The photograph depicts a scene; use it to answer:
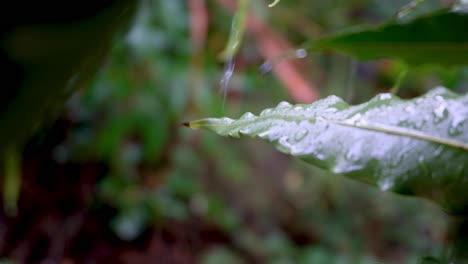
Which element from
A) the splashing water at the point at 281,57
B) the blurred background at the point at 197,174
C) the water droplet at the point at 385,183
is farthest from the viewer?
the blurred background at the point at 197,174

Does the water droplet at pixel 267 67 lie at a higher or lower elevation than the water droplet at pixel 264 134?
lower

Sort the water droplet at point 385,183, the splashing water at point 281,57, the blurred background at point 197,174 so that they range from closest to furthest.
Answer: the water droplet at point 385,183 < the splashing water at point 281,57 < the blurred background at point 197,174

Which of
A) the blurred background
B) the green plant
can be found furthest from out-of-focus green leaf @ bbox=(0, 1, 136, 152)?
the blurred background

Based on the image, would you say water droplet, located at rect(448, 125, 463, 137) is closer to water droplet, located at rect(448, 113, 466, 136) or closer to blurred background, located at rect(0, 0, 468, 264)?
water droplet, located at rect(448, 113, 466, 136)

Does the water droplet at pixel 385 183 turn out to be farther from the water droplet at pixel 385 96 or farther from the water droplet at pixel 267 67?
the water droplet at pixel 267 67

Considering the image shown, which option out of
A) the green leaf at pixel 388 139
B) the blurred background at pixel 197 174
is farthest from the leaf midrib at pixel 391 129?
the blurred background at pixel 197 174

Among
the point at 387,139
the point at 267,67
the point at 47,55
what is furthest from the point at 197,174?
the point at 387,139
